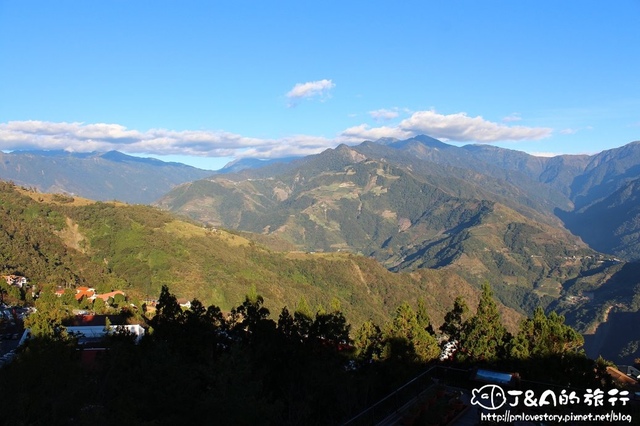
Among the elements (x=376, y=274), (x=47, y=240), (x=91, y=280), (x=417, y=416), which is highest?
(x=417, y=416)

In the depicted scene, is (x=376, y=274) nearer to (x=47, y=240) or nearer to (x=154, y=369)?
(x=47, y=240)

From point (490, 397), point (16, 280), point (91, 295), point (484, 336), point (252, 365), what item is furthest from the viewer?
point (91, 295)

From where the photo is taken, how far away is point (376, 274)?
6703 inches

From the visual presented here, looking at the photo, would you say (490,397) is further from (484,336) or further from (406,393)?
(484,336)

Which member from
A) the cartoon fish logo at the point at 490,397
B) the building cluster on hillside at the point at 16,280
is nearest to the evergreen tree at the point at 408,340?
the cartoon fish logo at the point at 490,397

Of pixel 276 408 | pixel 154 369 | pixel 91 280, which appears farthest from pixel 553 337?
pixel 91 280

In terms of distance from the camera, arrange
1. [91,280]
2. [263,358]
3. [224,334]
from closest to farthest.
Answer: [263,358] < [224,334] < [91,280]

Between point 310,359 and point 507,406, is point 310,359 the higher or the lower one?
the lower one

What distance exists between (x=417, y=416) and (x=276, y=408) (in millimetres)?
5322

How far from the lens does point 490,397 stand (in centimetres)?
1859

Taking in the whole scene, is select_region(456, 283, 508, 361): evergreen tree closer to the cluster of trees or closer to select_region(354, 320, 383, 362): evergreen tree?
the cluster of trees

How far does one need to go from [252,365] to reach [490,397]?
38.2 feet

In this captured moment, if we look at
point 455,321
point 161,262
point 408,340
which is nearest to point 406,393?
point 408,340

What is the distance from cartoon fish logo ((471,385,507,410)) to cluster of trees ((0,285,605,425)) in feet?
19.5
